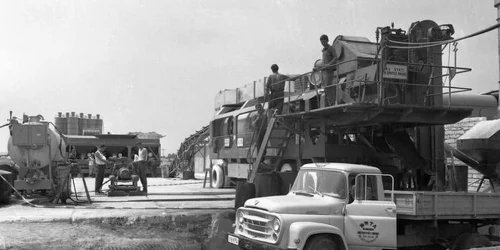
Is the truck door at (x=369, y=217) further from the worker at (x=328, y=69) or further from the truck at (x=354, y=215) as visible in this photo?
the worker at (x=328, y=69)

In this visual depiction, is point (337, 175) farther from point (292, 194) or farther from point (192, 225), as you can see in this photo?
point (192, 225)

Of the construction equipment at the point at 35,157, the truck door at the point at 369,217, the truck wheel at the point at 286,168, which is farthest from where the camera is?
the truck wheel at the point at 286,168

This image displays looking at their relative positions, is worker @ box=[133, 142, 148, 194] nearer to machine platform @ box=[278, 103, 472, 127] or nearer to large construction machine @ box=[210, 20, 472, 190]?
large construction machine @ box=[210, 20, 472, 190]

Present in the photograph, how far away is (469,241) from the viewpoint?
9.38 m

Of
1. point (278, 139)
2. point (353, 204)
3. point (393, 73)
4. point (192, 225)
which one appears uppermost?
point (393, 73)

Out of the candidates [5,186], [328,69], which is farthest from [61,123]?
[328,69]

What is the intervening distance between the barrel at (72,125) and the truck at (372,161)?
36.4 metres

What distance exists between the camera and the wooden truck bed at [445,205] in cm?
873

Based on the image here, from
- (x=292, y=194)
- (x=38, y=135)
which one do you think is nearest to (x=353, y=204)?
(x=292, y=194)

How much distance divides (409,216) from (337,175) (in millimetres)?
1631

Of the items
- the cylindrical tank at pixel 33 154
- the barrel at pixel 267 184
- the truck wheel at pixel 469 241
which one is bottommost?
the truck wheel at pixel 469 241

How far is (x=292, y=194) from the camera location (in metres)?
8.84

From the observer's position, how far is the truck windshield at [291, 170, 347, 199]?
824cm


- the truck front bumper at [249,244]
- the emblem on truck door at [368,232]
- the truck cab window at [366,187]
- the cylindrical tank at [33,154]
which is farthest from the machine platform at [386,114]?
the cylindrical tank at [33,154]
